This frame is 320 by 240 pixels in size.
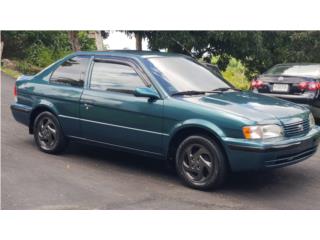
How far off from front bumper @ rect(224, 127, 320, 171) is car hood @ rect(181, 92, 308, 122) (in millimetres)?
276

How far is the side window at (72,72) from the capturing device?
672cm

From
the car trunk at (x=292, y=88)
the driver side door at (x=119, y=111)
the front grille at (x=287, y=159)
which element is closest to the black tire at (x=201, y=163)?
the driver side door at (x=119, y=111)

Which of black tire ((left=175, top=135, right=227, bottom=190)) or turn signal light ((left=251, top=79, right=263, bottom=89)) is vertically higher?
turn signal light ((left=251, top=79, right=263, bottom=89))

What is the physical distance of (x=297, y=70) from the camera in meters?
9.77

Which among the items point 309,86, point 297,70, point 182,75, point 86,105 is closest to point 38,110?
point 86,105

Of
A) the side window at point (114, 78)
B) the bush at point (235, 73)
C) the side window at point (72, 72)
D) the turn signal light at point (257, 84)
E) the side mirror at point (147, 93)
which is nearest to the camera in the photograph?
the side mirror at point (147, 93)

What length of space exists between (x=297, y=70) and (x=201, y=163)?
514 centimetres

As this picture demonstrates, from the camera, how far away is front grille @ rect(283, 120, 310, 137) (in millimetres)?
5348

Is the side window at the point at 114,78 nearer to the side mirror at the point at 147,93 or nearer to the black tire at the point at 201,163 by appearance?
the side mirror at the point at 147,93

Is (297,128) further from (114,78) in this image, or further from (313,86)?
(313,86)

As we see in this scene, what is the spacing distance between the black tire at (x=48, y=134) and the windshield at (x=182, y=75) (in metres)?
1.78

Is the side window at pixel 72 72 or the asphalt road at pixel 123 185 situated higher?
the side window at pixel 72 72

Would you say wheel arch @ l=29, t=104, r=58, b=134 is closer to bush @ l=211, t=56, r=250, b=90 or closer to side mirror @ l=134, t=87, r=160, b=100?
side mirror @ l=134, t=87, r=160, b=100

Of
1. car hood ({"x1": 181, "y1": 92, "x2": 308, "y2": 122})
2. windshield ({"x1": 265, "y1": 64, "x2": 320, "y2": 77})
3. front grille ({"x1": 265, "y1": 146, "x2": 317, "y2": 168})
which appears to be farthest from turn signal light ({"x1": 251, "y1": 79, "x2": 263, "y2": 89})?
front grille ({"x1": 265, "y1": 146, "x2": 317, "y2": 168})
